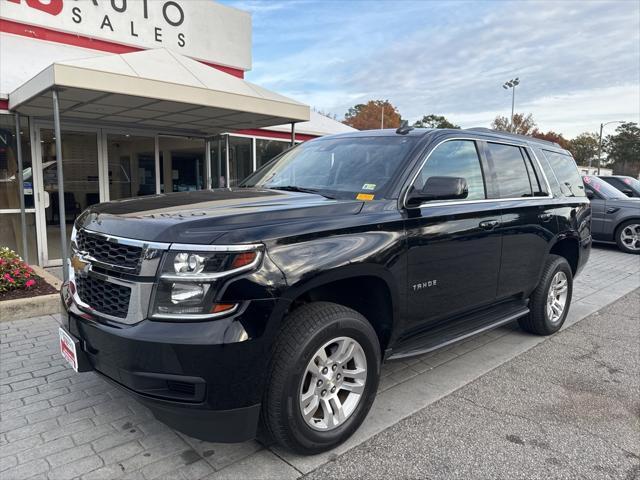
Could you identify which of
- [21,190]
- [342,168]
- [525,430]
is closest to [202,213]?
[342,168]

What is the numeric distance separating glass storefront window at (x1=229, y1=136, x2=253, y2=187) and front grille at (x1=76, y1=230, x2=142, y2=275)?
333 inches

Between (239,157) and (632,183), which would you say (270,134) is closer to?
(239,157)

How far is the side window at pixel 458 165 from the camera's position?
3498 mm

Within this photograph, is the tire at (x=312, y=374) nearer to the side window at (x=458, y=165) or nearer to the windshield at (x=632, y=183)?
the side window at (x=458, y=165)

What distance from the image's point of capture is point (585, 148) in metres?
80.3

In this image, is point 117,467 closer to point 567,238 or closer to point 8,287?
point 8,287

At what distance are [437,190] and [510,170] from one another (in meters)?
1.52

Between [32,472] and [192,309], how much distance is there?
1.38 m

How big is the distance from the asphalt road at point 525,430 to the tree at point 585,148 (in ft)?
284

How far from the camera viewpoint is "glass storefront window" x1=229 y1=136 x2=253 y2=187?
36.8ft

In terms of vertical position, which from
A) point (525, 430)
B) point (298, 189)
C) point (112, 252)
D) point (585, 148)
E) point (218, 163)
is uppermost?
point (585, 148)

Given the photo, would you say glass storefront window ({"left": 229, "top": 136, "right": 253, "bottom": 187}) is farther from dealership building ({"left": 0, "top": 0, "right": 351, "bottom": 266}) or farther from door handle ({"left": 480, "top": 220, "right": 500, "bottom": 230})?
door handle ({"left": 480, "top": 220, "right": 500, "bottom": 230})

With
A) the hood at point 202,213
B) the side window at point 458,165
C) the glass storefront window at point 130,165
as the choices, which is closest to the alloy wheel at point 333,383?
the hood at point 202,213

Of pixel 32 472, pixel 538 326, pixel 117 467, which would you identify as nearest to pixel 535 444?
pixel 538 326
